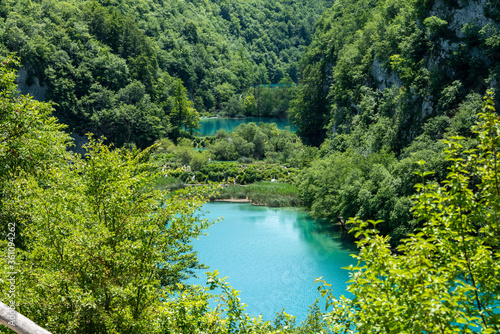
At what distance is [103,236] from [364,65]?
127 feet

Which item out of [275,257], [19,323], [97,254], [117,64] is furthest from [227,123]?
[19,323]

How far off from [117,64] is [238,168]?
24760 mm

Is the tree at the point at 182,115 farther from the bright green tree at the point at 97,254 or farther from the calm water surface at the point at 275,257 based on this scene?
the bright green tree at the point at 97,254

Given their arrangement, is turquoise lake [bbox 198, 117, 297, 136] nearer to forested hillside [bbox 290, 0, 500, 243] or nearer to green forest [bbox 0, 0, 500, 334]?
green forest [bbox 0, 0, 500, 334]

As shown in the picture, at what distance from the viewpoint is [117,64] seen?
5712 cm

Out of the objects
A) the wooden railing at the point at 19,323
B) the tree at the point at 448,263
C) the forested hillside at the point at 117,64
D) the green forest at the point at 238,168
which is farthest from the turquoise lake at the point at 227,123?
the wooden railing at the point at 19,323

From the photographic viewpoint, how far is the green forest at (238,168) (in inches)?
194

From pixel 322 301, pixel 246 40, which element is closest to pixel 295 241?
pixel 322 301

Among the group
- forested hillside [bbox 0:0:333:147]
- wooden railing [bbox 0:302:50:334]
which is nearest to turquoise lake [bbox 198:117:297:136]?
forested hillside [bbox 0:0:333:147]

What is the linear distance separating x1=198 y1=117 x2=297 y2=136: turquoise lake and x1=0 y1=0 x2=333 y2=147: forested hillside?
5.91 m

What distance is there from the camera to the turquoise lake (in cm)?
7561

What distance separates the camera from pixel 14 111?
340 inches

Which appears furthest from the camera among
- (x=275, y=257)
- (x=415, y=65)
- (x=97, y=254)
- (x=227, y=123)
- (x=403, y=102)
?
(x=227, y=123)

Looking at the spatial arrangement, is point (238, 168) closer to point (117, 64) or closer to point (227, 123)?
point (117, 64)
